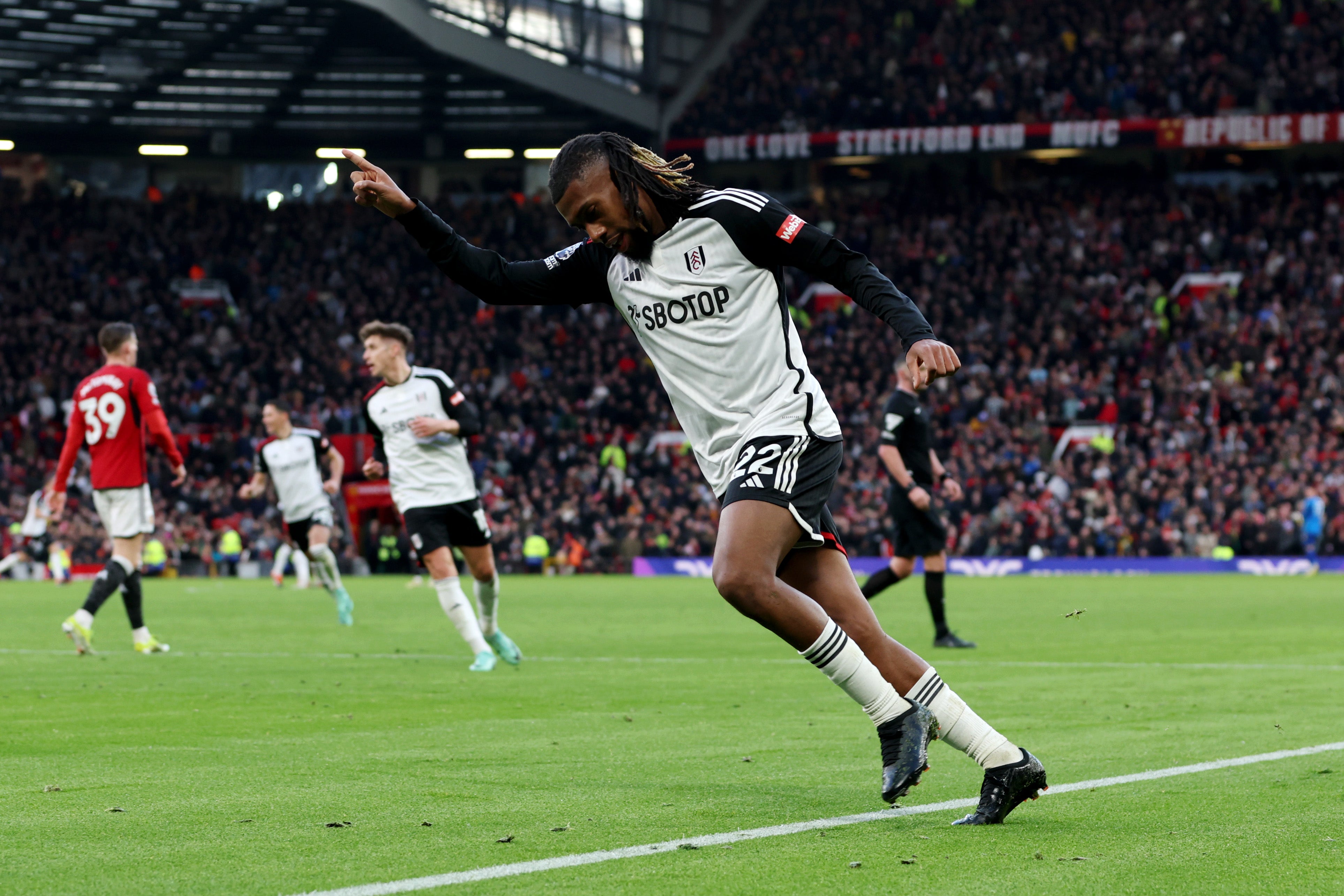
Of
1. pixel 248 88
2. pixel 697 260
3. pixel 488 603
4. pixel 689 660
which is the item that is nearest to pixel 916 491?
pixel 689 660

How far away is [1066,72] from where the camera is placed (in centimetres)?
4181

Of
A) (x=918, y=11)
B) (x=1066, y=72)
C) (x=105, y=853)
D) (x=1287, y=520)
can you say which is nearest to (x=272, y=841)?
(x=105, y=853)

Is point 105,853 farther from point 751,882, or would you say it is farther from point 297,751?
point 297,751

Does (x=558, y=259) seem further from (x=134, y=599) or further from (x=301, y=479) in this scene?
(x=301, y=479)

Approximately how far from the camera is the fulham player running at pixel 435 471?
37.3ft

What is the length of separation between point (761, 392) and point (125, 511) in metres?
8.26

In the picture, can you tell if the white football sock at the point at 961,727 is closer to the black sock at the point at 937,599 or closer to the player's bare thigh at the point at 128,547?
the black sock at the point at 937,599

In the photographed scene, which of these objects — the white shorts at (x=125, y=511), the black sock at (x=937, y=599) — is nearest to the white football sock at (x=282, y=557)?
the white shorts at (x=125, y=511)

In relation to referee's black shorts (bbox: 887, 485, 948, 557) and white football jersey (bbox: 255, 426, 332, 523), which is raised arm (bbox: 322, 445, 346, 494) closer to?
white football jersey (bbox: 255, 426, 332, 523)

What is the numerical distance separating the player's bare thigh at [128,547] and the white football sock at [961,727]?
8424 millimetres

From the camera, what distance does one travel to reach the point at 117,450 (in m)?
12.3

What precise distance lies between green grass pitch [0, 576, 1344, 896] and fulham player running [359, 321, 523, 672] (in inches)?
23.5

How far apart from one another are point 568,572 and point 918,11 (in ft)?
64.1

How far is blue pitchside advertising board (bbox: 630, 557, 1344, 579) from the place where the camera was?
30359 millimetres
